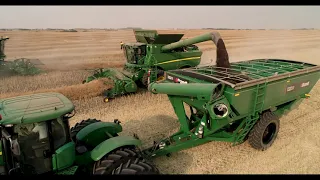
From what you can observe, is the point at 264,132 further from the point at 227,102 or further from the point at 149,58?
the point at 149,58

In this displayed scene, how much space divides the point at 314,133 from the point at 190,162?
3878mm

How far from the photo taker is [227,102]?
5.30 m

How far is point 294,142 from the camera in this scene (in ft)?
21.7

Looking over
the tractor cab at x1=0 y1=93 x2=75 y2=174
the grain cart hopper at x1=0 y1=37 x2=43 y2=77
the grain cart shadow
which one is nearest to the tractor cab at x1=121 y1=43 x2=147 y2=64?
the grain cart shadow

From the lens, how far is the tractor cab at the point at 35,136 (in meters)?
3.56

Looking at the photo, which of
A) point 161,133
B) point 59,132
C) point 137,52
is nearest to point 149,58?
point 137,52

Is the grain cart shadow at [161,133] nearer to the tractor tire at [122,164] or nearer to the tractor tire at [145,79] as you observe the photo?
the tractor tire at [122,164]

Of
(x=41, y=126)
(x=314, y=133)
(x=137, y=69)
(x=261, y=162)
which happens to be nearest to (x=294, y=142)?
(x=314, y=133)

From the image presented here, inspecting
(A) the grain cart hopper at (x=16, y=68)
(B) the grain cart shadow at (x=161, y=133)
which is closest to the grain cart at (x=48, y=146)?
(B) the grain cart shadow at (x=161, y=133)

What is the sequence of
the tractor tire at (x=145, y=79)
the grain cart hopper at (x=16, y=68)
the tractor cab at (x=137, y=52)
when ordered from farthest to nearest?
1. the grain cart hopper at (x=16, y=68)
2. the tractor cab at (x=137, y=52)
3. the tractor tire at (x=145, y=79)

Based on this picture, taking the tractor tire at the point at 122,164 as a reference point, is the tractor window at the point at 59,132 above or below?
above

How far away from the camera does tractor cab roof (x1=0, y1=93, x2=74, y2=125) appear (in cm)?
356

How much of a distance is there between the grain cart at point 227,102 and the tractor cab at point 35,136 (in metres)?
2.02
